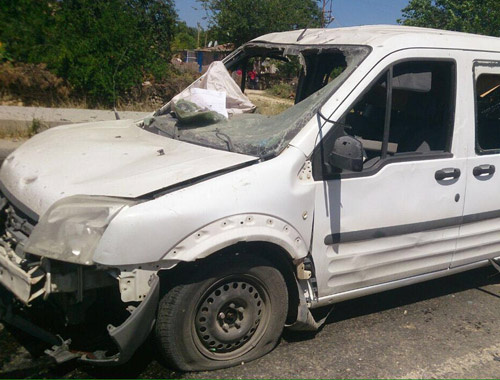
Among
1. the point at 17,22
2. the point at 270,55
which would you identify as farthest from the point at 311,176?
the point at 17,22

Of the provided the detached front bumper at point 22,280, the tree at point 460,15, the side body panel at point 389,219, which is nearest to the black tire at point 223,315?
the side body panel at point 389,219

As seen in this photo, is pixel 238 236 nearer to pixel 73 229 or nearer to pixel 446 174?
pixel 73 229

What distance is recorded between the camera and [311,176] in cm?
304

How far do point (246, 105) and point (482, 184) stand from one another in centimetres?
191

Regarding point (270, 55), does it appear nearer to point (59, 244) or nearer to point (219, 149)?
point (219, 149)

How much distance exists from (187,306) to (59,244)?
73 centimetres

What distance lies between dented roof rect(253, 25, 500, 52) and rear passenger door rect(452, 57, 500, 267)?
17cm

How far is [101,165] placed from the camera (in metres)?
3.07

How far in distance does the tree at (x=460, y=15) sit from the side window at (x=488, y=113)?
10414 millimetres

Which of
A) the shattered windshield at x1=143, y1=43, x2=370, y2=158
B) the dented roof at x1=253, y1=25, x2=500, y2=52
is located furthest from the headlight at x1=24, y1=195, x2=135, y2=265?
the dented roof at x1=253, y1=25, x2=500, y2=52

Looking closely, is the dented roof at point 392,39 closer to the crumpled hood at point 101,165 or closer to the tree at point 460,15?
the crumpled hood at point 101,165

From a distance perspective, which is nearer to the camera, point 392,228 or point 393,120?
point 392,228

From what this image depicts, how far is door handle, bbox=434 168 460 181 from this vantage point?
353cm

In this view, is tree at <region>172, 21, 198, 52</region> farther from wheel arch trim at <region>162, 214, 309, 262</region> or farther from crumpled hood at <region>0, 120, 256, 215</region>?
wheel arch trim at <region>162, 214, 309, 262</region>
